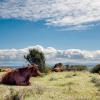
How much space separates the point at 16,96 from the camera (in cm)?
1300

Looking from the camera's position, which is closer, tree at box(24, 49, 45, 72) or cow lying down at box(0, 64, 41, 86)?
cow lying down at box(0, 64, 41, 86)

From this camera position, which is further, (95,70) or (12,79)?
(95,70)

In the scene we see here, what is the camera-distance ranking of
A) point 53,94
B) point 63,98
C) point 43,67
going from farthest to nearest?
point 43,67 → point 53,94 → point 63,98

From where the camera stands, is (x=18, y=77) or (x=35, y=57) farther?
(x=35, y=57)

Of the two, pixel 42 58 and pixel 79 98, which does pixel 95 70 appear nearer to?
pixel 42 58

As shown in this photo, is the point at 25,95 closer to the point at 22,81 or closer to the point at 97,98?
the point at 97,98

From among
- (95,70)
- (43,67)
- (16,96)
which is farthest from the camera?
(95,70)

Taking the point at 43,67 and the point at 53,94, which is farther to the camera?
the point at 43,67

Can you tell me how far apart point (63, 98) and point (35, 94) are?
1.54m

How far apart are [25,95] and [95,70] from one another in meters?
39.3

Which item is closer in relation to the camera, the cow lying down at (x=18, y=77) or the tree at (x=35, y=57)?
the cow lying down at (x=18, y=77)

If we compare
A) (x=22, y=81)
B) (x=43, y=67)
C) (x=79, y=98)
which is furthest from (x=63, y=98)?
(x=43, y=67)

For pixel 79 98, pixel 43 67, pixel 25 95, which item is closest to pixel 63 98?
pixel 79 98

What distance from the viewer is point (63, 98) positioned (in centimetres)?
1461
